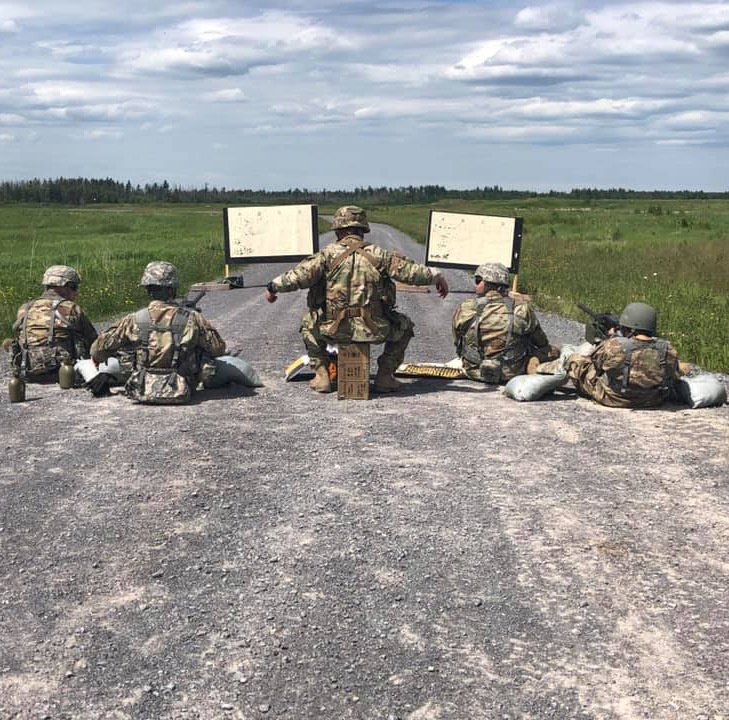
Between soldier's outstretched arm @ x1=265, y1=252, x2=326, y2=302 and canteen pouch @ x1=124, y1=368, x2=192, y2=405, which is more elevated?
soldier's outstretched arm @ x1=265, y1=252, x2=326, y2=302

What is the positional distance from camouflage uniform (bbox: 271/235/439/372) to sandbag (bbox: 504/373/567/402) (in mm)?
1354

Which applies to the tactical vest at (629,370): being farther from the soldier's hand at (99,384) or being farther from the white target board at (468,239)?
A: the white target board at (468,239)

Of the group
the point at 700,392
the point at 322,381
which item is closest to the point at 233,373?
the point at 322,381

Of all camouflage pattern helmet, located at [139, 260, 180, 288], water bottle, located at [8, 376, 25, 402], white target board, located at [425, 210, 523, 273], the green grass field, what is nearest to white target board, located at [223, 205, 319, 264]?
white target board, located at [425, 210, 523, 273]

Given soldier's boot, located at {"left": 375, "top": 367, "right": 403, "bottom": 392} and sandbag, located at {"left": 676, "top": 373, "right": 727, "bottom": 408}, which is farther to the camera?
soldier's boot, located at {"left": 375, "top": 367, "right": 403, "bottom": 392}

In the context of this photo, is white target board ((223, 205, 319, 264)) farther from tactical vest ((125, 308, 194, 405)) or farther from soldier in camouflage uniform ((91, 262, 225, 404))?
tactical vest ((125, 308, 194, 405))

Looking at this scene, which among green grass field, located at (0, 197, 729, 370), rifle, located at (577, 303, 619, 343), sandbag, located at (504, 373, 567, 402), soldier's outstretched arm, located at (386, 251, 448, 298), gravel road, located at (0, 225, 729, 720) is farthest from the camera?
green grass field, located at (0, 197, 729, 370)

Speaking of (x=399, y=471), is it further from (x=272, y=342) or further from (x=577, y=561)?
(x=272, y=342)

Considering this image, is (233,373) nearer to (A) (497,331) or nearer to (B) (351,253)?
(B) (351,253)

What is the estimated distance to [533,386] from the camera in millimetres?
9758

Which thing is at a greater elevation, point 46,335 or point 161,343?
point 161,343

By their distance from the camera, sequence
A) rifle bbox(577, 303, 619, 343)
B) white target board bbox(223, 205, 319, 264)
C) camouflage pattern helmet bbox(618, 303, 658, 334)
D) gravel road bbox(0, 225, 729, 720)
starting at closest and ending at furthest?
gravel road bbox(0, 225, 729, 720), camouflage pattern helmet bbox(618, 303, 658, 334), rifle bbox(577, 303, 619, 343), white target board bbox(223, 205, 319, 264)

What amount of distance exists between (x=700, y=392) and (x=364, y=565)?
525cm

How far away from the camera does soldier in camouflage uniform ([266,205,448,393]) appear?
9914 millimetres
